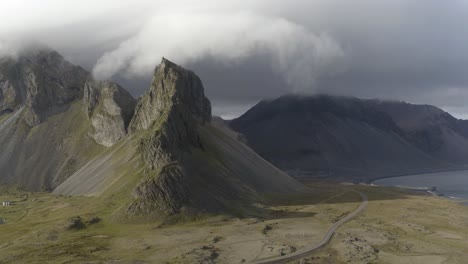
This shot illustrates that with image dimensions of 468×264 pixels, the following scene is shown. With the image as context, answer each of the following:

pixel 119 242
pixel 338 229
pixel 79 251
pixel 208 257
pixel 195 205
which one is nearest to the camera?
pixel 208 257

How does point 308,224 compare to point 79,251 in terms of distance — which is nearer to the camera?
point 79,251

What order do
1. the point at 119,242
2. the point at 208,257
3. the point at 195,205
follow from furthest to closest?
the point at 195,205 < the point at 119,242 < the point at 208,257

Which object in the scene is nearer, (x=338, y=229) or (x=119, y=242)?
(x=119, y=242)

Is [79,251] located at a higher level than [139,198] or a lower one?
lower

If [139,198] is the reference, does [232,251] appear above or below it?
below

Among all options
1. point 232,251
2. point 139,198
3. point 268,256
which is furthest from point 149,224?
point 268,256

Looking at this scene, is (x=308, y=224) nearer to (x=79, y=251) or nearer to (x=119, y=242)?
(x=119, y=242)

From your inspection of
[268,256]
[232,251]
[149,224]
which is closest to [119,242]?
[149,224]

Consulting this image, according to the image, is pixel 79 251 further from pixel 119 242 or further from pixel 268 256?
pixel 268 256

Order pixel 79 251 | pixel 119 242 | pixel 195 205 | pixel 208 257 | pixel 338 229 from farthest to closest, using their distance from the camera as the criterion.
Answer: pixel 195 205 → pixel 338 229 → pixel 119 242 → pixel 79 251 → pixel 208 257
